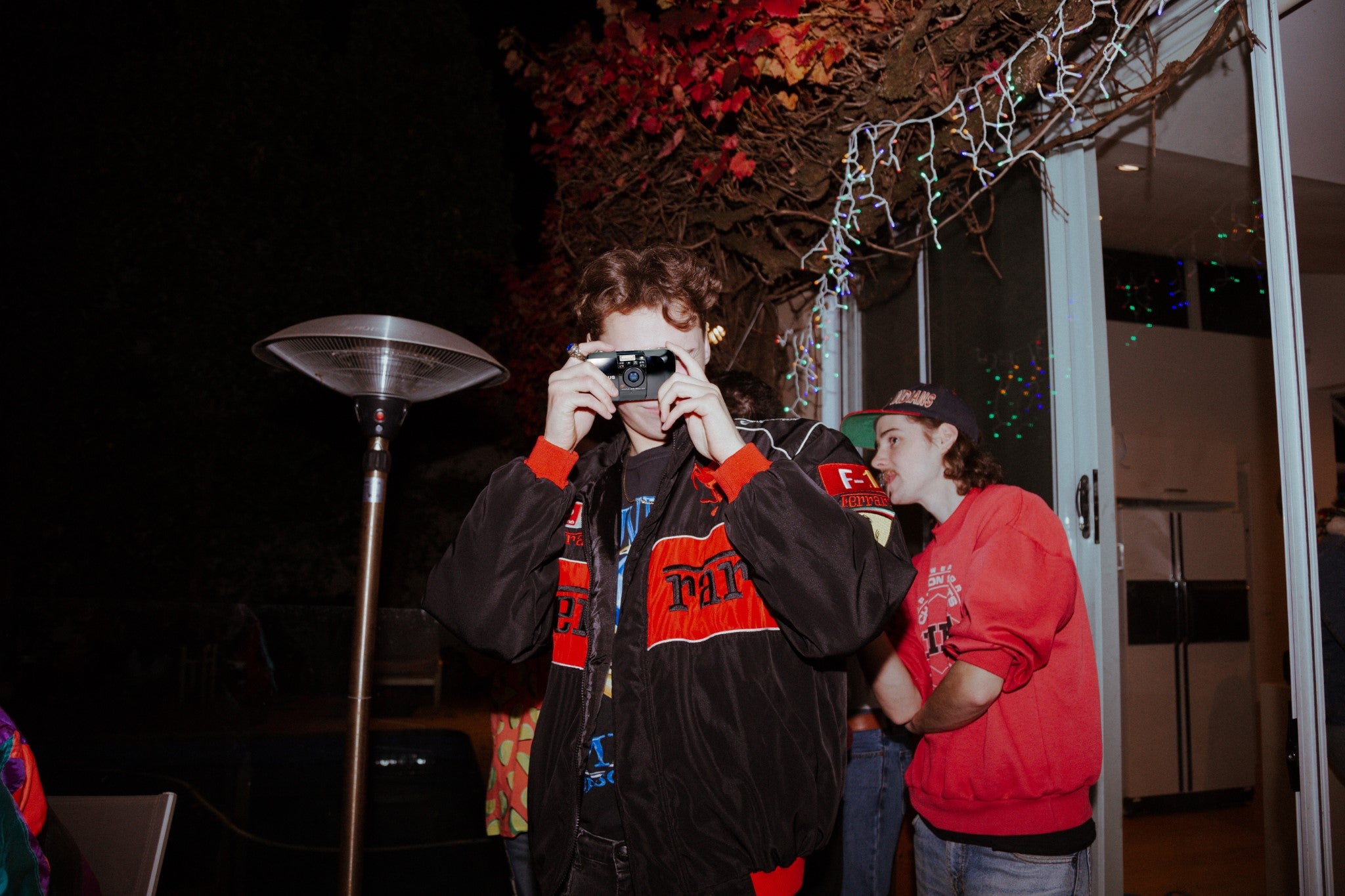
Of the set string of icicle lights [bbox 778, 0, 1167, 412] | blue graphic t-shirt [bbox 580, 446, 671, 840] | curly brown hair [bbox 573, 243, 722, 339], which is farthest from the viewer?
string of icicle lights [bbox 778, 0, 1167, 412]

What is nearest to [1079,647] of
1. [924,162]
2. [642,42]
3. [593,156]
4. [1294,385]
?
[1294,385]

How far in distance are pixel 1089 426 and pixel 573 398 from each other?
1.63 meters

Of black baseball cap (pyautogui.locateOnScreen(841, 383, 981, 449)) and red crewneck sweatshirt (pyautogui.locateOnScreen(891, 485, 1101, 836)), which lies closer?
red crewneck sweatshirt (pyautogui.locateOnScreen(891, 485, 1101, 836))

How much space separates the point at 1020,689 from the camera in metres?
1.60

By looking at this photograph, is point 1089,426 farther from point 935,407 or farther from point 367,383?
point 367,383

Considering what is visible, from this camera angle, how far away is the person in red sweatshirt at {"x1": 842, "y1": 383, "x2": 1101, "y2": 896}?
1523 mm

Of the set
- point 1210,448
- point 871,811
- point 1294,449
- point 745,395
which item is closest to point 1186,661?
point 1210,448

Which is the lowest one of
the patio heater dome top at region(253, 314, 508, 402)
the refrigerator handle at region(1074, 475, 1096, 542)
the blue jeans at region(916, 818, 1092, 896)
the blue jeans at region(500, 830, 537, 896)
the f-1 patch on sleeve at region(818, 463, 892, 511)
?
the blue jeans at region(500, 830, 537, 896)

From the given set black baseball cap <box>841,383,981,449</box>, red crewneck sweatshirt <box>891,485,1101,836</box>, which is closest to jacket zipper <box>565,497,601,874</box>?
red crewneck sweatshirt <box>891,485,1101,836</box>

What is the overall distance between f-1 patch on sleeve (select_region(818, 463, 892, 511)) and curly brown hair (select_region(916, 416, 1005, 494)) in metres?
0.87

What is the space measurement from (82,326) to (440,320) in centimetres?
289

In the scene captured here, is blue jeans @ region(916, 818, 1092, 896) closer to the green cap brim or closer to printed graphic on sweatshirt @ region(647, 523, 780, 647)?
printed graphic on sweatshirt @ region(647, 523, 780, 647)

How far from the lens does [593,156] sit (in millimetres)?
3818

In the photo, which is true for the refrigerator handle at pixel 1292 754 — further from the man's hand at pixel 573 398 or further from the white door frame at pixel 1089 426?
the man's hand at pixel 573 398
